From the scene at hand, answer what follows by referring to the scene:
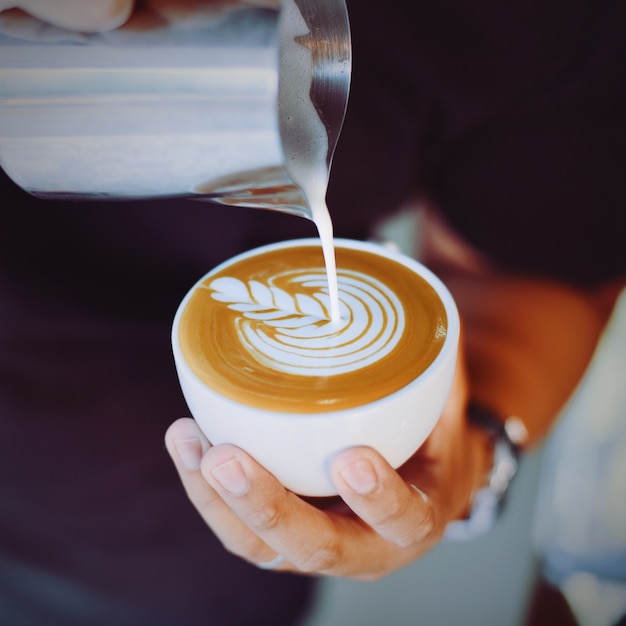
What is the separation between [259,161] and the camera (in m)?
0.48

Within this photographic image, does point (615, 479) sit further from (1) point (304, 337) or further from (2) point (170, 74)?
(2) point (170, 74)

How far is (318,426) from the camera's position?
496 mm

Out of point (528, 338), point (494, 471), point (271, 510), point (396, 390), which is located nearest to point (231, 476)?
point (271, 510)

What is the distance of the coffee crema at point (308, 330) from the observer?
21.1 inches

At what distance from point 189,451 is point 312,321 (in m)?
0.18

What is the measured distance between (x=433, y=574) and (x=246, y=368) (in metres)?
1.23

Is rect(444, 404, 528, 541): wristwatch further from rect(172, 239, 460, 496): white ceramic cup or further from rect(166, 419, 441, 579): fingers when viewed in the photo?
rect(172, 239, 460, 496): white ceramic cup

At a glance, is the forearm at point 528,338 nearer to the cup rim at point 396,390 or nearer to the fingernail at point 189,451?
the cup rim at point 396,390

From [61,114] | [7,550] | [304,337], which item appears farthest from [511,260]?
[7,550]

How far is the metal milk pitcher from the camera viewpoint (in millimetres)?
431

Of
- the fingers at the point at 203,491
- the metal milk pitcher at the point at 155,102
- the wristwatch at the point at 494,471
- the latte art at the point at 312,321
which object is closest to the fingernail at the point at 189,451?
the fingers at the point at 203,491

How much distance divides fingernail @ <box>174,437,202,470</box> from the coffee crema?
2.6 inches

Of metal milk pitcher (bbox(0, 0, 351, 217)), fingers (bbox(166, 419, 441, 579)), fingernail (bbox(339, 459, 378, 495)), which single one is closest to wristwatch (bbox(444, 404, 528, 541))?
fingers (bbox(166, 419, 441, 579))

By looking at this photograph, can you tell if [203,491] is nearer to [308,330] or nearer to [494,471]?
[308,330]
